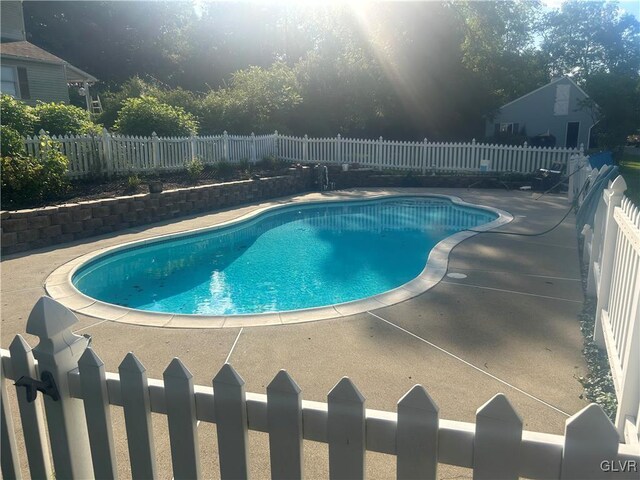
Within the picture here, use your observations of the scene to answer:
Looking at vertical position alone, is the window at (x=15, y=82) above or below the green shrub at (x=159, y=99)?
above

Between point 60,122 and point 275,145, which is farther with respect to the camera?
point 275,145

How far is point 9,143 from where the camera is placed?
344 inches

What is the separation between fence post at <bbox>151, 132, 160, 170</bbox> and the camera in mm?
12432

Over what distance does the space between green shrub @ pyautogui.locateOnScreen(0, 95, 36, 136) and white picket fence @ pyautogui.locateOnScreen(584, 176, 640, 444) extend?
11.7 metres

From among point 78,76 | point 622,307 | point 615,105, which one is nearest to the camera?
point 622,307

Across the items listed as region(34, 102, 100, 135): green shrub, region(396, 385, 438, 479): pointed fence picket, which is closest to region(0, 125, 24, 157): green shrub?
region(34, 102, 100, 135): green shrub

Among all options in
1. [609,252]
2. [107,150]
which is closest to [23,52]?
[107,150]

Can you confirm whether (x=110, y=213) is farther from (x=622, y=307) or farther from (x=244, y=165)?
(x=622, y=307)

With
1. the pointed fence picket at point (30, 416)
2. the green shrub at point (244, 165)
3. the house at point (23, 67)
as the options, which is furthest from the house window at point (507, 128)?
the pointed fence picket at point (30, 416)

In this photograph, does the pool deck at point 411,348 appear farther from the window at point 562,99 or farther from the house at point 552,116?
the window at point 562,99

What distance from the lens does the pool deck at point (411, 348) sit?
3.05 metres

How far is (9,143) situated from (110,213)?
2.24 m

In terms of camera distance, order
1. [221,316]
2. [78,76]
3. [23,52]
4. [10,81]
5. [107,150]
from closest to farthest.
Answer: [221,316] → [107,150] → [10,81] → [23,52] → [78,76]

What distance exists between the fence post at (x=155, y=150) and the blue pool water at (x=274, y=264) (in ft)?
11.5
